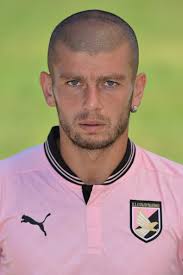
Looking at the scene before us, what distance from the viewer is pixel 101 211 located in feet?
13.6

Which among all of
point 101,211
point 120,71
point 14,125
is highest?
point 14,125

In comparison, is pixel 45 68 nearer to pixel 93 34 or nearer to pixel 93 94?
pixel 93 34

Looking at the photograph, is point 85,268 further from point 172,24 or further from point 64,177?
point 172,24

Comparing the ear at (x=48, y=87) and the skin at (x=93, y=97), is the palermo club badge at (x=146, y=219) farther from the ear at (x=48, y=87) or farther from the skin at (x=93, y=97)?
the ear at (x=48, y=87)

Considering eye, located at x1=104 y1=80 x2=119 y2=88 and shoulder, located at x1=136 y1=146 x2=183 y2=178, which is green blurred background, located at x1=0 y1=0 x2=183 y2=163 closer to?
shoulder, located at x1=136 y1=146 x2=183 y2=178

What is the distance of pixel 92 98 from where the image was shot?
3.97 meters

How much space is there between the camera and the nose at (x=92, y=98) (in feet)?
13.0

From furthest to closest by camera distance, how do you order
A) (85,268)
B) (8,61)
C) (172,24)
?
1. (172,24)
2. (8,61)
3. (85,268)

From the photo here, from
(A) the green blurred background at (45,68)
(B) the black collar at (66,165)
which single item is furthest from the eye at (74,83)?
(A) the green blurred background at (45,68)

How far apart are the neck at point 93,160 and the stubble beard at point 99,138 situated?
0.09 metres

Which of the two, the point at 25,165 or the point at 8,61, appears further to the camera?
the point at 8,61

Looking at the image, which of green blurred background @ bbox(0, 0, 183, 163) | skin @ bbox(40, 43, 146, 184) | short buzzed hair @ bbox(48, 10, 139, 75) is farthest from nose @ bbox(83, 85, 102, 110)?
green blurred background @ bbox(0, 0, 183, 163)

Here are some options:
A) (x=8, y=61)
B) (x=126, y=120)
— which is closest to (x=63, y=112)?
(x=126, y=120)

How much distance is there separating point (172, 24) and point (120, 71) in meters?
8.24
